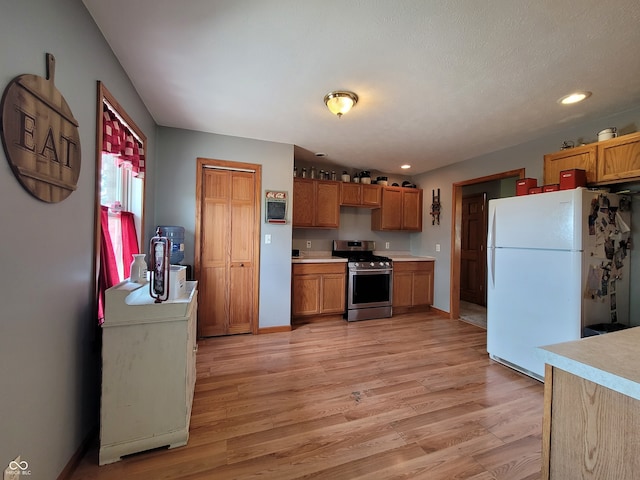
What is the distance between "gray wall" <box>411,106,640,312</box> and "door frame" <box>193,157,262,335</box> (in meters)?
3.00

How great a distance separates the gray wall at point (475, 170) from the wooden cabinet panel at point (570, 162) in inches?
12.5

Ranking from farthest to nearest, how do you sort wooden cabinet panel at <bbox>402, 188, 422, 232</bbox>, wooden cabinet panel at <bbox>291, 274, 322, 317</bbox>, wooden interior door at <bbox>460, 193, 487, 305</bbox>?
wooden interior door at <bbox>460, 193, 487, 305</bbox>, wooden cabinet panel at <bbox>402, 188, 422, 232</bbox>, wooden cabinet panel at <bbox>291, 274, 322, 317</bbox>

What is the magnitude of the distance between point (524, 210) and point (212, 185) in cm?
333

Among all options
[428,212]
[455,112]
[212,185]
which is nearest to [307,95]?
[455,112]

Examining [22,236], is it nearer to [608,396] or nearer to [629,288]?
[608,396]

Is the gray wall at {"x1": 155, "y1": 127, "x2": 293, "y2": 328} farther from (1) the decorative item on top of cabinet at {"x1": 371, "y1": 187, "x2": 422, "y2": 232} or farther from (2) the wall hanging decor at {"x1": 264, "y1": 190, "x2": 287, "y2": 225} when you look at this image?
(1) the decorative item on top of cabinet at {"x1": 371, "y1": 187, "x2": 422, "y2": 232}

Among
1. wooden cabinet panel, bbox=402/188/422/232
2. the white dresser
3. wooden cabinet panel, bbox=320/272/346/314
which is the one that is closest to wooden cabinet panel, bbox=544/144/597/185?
wooden cabinet panel, bbox=402/188/422/232

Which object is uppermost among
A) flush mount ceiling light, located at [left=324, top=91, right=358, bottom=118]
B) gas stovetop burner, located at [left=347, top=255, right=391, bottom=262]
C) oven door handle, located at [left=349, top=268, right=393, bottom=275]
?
flush mount ceiling light, located at [left=324, top=91, right=358, bottom=118]

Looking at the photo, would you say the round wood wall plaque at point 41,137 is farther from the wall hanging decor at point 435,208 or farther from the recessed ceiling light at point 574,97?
the wall hanging decor at point 435,208

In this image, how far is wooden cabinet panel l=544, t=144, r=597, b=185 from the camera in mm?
2367

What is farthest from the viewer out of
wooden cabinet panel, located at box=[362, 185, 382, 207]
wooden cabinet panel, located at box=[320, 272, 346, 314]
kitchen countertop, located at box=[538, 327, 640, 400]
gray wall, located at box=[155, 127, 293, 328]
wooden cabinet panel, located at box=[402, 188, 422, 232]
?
wooden cabinet panel, located at box=[402, 188, 422, 232]

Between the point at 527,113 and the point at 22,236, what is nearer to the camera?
the point at 22,236

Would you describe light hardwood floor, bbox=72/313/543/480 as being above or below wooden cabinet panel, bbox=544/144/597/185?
below

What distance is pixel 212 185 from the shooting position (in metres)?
3.24
